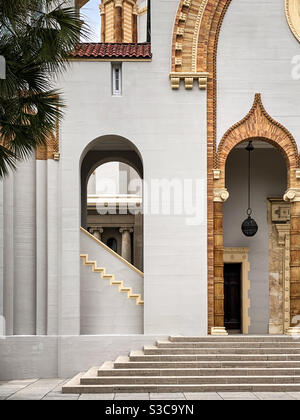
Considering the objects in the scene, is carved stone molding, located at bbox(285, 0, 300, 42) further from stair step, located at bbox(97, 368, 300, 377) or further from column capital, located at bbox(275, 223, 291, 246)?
stair step, located at bbox(97, 368, 300, 377)

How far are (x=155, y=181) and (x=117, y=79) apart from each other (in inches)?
111

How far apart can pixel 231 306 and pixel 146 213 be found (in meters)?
5.15

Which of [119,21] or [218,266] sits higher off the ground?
[119,21]

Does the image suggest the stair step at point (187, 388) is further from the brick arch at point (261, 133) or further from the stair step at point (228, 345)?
the brick arch at point (261, 133)

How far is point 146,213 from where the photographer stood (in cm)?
1564

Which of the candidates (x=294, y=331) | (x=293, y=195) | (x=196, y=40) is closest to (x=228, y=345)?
(x=294, y=331)

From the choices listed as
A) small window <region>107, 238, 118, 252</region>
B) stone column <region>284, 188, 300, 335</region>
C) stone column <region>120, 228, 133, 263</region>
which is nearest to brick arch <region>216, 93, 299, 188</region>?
stone column <region>284, 188, 300, 335</region>

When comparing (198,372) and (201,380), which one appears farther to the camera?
(198,372)

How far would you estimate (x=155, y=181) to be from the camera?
1569 centimetres

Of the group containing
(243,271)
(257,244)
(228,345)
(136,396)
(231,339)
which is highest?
(257,244)

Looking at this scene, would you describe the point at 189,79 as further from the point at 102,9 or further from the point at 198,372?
the point at 102,9

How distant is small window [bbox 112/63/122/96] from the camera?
52.2 feet

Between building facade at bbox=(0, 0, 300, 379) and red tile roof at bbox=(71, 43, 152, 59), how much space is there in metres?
0.05

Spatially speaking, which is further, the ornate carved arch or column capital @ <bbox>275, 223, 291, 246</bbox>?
column capital @ <bbox>275, 223, 291, 246</bbox>
